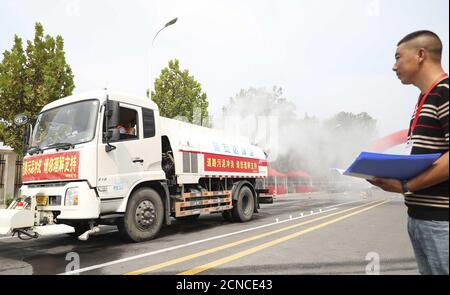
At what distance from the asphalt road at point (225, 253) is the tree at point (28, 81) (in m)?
7.65

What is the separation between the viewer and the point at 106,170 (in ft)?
17.9

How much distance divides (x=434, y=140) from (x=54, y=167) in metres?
5.34

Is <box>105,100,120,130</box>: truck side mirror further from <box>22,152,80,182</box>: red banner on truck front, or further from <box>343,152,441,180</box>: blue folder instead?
<box>343,152,441,180</box>: blue folder

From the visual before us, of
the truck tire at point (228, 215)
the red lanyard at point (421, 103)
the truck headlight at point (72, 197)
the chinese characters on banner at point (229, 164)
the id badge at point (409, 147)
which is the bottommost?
the truck tire at point (228, 215)

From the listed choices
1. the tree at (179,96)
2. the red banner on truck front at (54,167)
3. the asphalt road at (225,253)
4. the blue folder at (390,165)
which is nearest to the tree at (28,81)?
the tree at (179,96)

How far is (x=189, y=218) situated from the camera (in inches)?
376

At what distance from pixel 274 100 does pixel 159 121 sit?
1284 inches

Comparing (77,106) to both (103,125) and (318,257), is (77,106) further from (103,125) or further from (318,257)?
(318,257)

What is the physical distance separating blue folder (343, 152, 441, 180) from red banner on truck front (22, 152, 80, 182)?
4.62 metres

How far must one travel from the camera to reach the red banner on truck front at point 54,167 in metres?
5.20

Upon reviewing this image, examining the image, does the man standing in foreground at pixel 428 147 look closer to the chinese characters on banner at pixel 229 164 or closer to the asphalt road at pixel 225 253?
the asphalt road at pixel 225 253

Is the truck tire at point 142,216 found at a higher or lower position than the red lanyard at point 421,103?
lower

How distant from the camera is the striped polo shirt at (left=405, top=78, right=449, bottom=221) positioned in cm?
158
